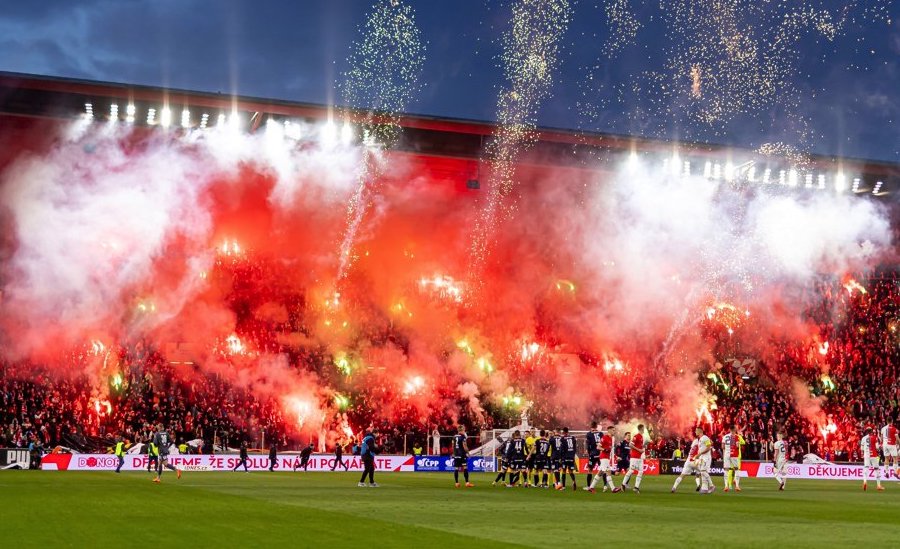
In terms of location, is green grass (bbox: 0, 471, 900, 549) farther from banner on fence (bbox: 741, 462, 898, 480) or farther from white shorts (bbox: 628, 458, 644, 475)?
banner on fence (bbox: 741, 462, 898, 480)

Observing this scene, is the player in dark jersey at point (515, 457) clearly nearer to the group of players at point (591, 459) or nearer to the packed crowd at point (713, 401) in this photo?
the group of players at point (591, 459)

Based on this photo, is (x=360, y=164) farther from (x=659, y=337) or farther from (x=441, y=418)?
(x=659, y=337)

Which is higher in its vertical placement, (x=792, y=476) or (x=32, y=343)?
(x=32, y=343)

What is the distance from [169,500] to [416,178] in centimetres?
3760

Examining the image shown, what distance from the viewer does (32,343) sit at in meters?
53.4

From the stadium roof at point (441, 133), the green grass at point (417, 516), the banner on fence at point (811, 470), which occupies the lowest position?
the banner on fence at point (811, 470)

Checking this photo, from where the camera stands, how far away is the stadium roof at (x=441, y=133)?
52.9 m

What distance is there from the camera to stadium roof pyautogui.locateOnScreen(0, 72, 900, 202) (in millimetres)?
52906

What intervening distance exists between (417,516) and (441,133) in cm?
4089

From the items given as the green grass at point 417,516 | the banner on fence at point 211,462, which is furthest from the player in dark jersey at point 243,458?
the green grass at point 417,516

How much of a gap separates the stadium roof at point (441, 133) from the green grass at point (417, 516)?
24928 millimetres

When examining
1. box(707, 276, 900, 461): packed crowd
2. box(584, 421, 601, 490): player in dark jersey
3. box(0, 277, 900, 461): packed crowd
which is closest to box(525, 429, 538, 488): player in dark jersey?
box(584, 421, 601, 490): player in dark jersey

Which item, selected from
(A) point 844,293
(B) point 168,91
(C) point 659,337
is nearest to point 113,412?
(B) point 168,91

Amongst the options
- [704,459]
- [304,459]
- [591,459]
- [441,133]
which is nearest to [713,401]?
[441,133]
